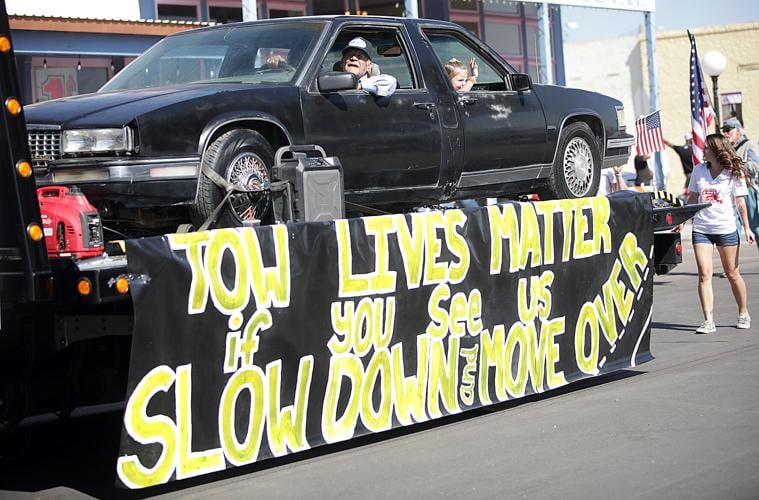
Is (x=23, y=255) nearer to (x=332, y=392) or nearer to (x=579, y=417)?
(x=332, y=392)

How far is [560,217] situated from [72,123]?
339 cm

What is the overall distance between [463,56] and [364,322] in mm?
2851

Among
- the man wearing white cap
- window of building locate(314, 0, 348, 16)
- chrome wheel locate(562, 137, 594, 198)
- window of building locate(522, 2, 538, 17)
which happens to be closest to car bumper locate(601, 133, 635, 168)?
chrome wheel locate(562, 137, 594, 198)

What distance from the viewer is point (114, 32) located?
17797 millimetres

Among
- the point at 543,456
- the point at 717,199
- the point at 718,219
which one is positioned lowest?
the point at 543,456

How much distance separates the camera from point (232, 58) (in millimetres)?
7641

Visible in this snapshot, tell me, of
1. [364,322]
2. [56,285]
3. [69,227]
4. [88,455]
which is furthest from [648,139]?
[56,285]

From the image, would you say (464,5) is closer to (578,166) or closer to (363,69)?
(578,166)

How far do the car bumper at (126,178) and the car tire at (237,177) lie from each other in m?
0.16

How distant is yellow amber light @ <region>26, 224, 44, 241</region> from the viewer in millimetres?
5234

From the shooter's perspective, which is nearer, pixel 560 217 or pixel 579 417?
pixel 579 417

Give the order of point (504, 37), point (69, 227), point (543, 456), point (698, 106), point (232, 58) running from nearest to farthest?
point (69, 227), point (543, 456), point (232, 58), point (698, 106), point (504, 37)

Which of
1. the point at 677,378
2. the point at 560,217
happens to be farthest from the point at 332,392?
the point at 677,378

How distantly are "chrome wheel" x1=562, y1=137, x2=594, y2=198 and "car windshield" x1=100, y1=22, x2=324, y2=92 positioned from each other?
8.15 feet
